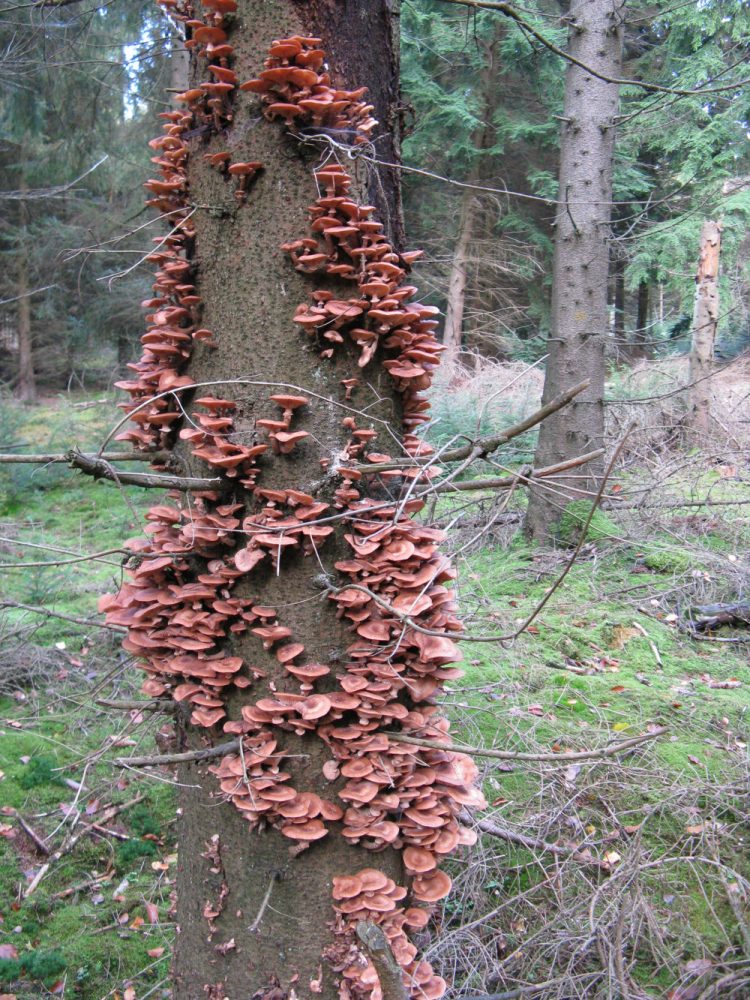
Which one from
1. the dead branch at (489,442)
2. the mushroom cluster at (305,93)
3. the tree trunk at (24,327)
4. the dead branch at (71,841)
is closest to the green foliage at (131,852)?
the dead branch at (71,841)

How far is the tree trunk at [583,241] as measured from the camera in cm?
580

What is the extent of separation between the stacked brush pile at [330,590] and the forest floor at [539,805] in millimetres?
249

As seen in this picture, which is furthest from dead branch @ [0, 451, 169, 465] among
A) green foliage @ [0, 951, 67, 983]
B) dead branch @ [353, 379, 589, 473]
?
green foliage @ [0, 951, 67, 983]

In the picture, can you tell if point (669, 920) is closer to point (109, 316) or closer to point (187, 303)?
point (187, 303)

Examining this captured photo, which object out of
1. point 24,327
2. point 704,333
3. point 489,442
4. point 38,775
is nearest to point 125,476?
point 489,442

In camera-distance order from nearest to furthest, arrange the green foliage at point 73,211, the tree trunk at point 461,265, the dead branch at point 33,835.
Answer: the dead branch at point 33,835, the green foliage at point 73,211, the tree trunk at point 461,265

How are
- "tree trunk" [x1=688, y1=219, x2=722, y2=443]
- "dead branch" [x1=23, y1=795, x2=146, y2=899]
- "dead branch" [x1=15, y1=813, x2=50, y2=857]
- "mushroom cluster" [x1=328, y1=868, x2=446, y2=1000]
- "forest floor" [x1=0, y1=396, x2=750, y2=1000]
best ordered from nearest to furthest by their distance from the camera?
1. "mushroom cluster" [x1=328, y1=868, x2=446, y2=1000]
2. "forest floor" [x1=0, y1=396, x2=750, y2=1000]
3. "dead branch" [x1=23, y1=795, x2=146, y2=899]
4. "dead branch" [x1=15, y1=813, x2=50, y2=857]
5. "tree trunk" [x1=688, y1=219, x2=722, y2=443]

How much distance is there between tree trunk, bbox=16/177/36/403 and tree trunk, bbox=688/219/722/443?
1504 cm

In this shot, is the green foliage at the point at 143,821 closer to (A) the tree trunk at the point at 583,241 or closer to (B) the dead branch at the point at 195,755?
(B) the dead branch at the point at 195,755

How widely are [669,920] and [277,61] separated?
3269mm

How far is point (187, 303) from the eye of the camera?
81.4 inches

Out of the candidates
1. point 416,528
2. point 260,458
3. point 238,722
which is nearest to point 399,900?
point 238,722

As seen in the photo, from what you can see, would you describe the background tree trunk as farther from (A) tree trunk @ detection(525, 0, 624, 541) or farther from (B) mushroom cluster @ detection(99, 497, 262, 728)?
(A) tree trunk @ detection(525, 0, 624, 541)

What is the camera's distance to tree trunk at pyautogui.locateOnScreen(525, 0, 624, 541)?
580cm
